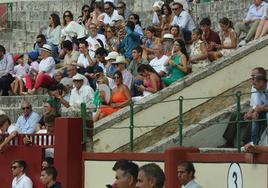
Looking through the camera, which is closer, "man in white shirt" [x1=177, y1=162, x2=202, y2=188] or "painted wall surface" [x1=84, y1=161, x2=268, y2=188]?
"painted wall surface" [x1=84, y1=161, x2=268, y2=188]

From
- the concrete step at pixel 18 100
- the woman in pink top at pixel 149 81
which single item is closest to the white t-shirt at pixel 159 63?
the woman in pink top at pixel 149 81

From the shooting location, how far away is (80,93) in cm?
2288

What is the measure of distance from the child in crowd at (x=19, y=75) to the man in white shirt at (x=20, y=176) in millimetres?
4735

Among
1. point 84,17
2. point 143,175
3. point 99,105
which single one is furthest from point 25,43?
point 143,175

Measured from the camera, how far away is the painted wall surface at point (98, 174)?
19.9m

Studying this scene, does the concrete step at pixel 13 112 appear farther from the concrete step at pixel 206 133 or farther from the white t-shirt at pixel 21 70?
the concrete step at pixel 206 133

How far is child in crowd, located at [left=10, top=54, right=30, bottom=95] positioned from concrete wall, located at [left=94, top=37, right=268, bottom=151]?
5.88m

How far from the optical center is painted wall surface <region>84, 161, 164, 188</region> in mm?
19938

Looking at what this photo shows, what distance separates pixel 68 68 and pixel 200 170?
787cm

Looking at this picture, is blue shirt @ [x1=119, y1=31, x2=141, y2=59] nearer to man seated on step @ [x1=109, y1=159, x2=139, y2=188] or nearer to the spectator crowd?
the spectator crowd

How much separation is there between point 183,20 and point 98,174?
5.70 m

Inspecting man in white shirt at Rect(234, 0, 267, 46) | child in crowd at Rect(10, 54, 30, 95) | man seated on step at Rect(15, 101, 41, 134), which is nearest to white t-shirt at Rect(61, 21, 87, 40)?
child in crowd at Rect(10, 54, 30, 95)

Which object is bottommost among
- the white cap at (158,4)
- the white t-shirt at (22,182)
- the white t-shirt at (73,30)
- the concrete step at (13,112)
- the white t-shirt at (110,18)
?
the white t-shirt at (22,182)

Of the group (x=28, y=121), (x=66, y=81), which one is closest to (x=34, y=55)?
(x=66, y=81)
